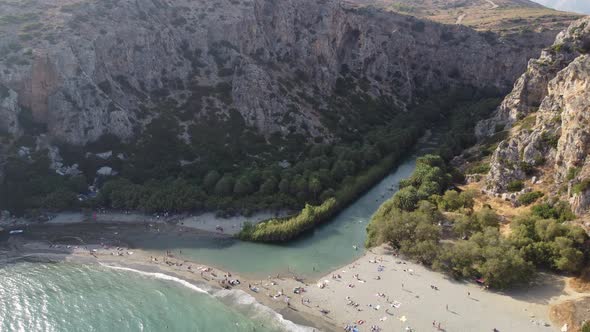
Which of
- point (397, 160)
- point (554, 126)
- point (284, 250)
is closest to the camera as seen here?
point (284, 250)

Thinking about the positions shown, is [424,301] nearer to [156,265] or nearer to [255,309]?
[255,309]

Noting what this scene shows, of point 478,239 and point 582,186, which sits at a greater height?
point 582,186

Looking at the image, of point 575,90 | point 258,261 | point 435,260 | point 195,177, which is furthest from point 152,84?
point 575,90

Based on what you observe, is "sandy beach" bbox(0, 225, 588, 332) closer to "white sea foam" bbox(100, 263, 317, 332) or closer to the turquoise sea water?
"white sea foam" bbox(100, 263, 317, 332)

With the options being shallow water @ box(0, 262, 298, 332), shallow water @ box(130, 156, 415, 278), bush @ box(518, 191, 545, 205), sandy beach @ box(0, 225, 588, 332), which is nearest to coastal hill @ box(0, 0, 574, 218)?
shallow water @ box(130, 156, 415, 278)

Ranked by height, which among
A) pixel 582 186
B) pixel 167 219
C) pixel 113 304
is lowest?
pixel 113 304

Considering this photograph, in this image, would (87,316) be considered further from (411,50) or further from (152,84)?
(411,50)

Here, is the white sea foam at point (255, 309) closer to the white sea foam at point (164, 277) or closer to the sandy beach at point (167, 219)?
the white sea foam at point (164, 277)

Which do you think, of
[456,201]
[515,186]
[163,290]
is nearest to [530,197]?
[515,186]
